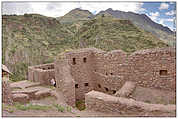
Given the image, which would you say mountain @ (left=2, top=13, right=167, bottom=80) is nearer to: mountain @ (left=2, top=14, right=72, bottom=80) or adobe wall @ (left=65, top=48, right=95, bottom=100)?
mountain @ (left=2, top=14, right=72, bottom=80)

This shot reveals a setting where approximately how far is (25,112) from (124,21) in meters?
34.3

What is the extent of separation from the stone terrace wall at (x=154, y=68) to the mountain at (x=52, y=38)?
55.4 ft

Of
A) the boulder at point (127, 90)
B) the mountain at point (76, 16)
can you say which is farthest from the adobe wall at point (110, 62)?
the mountain at point (76, 16)

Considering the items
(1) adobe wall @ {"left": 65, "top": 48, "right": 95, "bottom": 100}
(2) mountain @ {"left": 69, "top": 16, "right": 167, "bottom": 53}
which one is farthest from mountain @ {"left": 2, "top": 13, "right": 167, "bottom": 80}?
(1) adobe wall @ {"left": 65, "top": 48, "right": 95, "bottom": 100}

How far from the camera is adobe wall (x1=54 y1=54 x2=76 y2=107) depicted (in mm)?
9172

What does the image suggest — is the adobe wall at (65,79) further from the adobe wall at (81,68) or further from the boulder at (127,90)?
the boulder at (127,90)

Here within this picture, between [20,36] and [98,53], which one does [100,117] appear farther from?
[20,36]

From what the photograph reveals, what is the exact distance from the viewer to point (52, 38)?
36.4 metres

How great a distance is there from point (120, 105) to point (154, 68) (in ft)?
9.75

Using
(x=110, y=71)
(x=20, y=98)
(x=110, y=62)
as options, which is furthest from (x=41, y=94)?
(x=110, y=62)

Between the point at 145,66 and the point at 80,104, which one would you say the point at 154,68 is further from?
the point at 80,104

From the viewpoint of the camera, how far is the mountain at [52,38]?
26.1m

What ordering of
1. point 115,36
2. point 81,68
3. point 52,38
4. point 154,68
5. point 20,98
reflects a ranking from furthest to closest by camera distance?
point 52,38
point 115,36
point 81,68
point 20,98
point 154,68

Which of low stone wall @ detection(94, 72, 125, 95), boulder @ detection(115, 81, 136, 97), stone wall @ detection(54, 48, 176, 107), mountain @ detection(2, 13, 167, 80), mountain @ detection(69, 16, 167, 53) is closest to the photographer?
boulder @ detection(115, 81, 136, 97)
